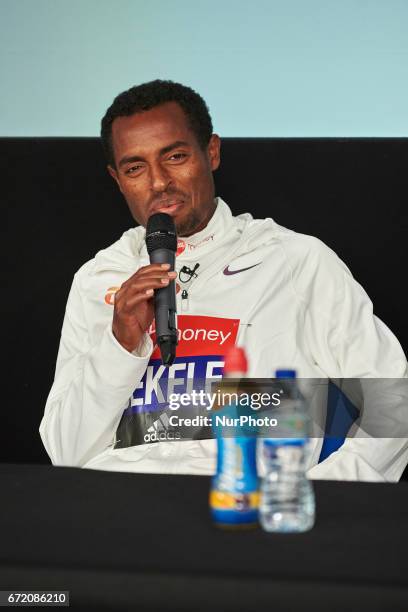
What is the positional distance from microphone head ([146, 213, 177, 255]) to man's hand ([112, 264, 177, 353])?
2.4 inches

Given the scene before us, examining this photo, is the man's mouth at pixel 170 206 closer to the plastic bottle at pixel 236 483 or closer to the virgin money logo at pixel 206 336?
the virgin money logo at pixel 206 336

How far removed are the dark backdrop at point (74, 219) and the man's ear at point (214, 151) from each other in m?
0.10

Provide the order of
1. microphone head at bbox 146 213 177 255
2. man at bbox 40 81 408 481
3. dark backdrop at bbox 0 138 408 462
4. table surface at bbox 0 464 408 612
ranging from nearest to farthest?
1. table surface at bbox 0 464 408 612
2. microphone head at bbox 146 213 177 255
3. man at bbox 40 81 408 481
4. dark backdrop at bbox 0 138 408 462

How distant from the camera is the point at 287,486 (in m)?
0.99

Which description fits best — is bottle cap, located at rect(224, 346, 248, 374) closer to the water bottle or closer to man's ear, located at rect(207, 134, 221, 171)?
the water bottle

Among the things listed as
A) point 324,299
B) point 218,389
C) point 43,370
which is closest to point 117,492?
point 218,389

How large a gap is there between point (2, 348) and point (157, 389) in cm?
70

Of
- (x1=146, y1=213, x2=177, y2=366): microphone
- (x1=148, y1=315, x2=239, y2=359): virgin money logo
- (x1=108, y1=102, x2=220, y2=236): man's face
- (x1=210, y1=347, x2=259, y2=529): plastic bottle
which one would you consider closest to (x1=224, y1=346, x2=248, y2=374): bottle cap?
(x1=210, y1=347, x2=259, y2=529): plastic bottle

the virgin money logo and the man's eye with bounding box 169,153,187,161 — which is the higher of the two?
the man's eye with bounding box 169,153,187,161

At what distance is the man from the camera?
5.80ft

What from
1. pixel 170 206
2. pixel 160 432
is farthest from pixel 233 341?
pixel 170 206

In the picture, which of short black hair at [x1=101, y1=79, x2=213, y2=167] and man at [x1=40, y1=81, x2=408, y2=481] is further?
short black hair at [x1=101, y1=79, x2=213, y2=167]

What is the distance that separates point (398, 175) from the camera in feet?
7.40

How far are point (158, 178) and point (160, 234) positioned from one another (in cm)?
38
